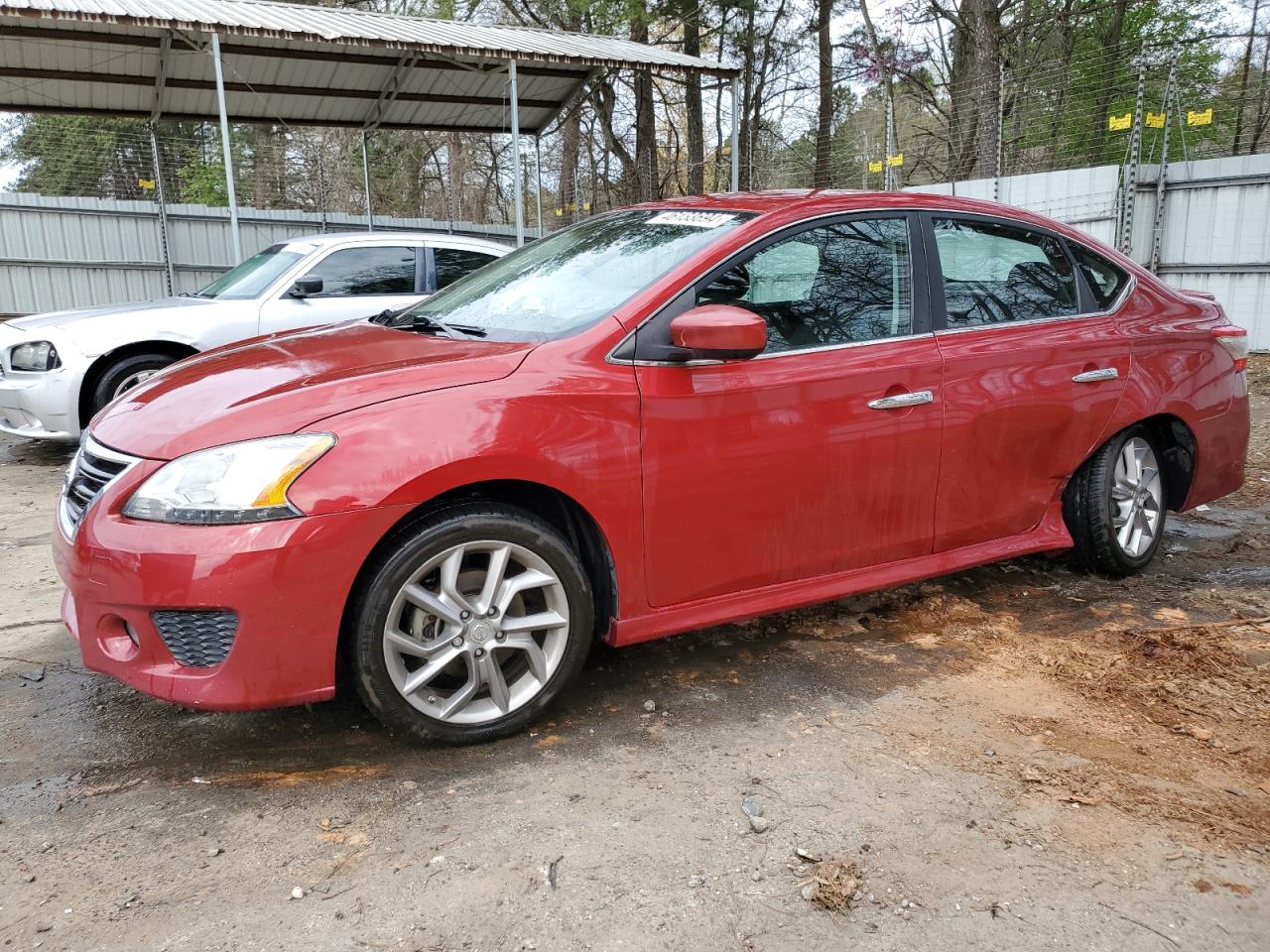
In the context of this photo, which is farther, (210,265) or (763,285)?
(210,265)

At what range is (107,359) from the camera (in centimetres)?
675

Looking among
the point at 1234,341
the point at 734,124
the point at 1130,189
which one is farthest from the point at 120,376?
the point at 1130,189

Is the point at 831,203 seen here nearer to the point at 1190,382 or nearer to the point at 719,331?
the point at 719,331

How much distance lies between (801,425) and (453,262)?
5292 mm

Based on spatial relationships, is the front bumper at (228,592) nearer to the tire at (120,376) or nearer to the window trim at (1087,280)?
the window trim at (1087,280)

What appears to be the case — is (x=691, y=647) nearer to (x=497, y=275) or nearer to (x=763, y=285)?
(x=763, y=285)

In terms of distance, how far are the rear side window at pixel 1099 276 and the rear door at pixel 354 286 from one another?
4.66 metres

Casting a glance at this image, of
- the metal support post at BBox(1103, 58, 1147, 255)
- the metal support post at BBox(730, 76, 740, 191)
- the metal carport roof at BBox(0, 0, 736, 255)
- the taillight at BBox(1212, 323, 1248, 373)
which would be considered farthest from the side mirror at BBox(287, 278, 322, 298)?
the metal support post at BBox(1103, 58, 1147, 255)

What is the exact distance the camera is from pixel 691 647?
12.0ft

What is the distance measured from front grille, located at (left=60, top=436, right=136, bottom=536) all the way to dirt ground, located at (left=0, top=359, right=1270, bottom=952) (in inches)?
26.7

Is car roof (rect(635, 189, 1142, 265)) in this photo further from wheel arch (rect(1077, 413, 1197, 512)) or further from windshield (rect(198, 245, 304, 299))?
windshield (rect(198, 245, 304, 299))

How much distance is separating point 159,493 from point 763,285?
1.96 m

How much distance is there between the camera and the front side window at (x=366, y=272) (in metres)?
7.45

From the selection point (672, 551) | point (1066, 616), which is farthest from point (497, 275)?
point (1066, 616)
